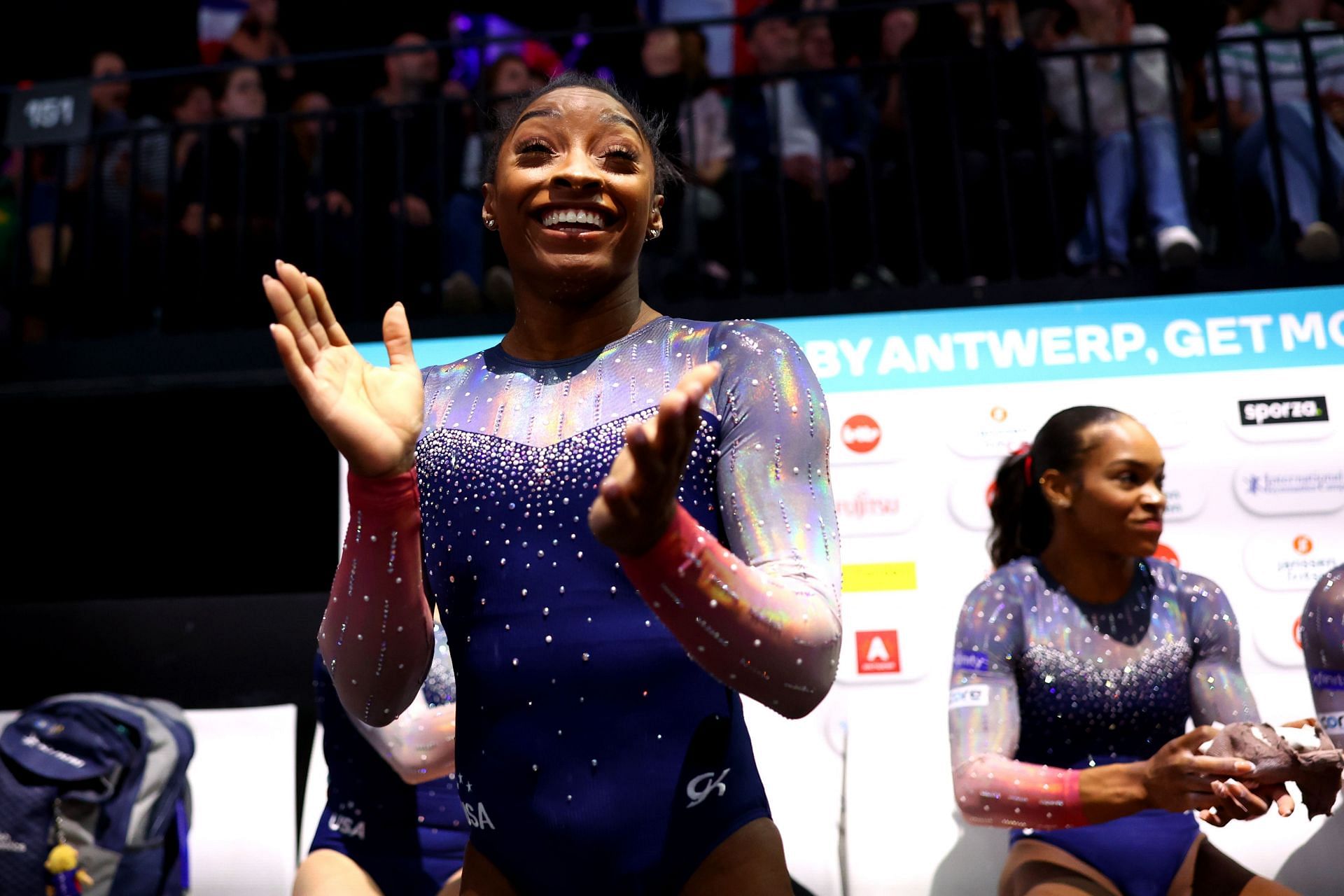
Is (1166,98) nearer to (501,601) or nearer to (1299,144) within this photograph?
(1299,144)

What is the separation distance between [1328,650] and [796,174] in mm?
2950

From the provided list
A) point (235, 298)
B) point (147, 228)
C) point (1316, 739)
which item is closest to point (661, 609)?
point (1316, 739)

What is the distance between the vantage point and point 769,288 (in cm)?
470

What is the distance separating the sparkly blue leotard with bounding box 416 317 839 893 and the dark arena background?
2039mm

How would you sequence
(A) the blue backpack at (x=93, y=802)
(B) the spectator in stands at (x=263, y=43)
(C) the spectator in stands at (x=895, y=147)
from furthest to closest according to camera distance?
(B) the spectator in stands at (x=263, y=43)
(C) the spectator in stands at (x=895, y=147)
(A) the blue backpack at (x=93, y=802)

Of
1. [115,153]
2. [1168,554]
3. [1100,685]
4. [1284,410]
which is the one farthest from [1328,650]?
[115,153]

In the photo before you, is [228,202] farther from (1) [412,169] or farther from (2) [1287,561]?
(2) [1287,561]

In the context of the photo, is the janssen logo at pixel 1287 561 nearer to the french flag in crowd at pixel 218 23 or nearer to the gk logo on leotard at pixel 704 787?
the gk logo on leotard at pixel 704 787

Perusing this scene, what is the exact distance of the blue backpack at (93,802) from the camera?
320cm

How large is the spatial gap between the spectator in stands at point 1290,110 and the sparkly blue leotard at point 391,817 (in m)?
3.40

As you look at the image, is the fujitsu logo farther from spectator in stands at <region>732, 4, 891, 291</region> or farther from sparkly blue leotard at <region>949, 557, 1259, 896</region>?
sparkly blue leotard at <region>949, 557, 1259, 896</region>

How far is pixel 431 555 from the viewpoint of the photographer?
1332 mm

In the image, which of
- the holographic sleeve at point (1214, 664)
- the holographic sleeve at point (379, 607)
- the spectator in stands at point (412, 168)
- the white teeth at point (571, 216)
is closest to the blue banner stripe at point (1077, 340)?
the spectator in stands at point (412, 168)

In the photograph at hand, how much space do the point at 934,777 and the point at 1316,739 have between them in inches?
42.8
